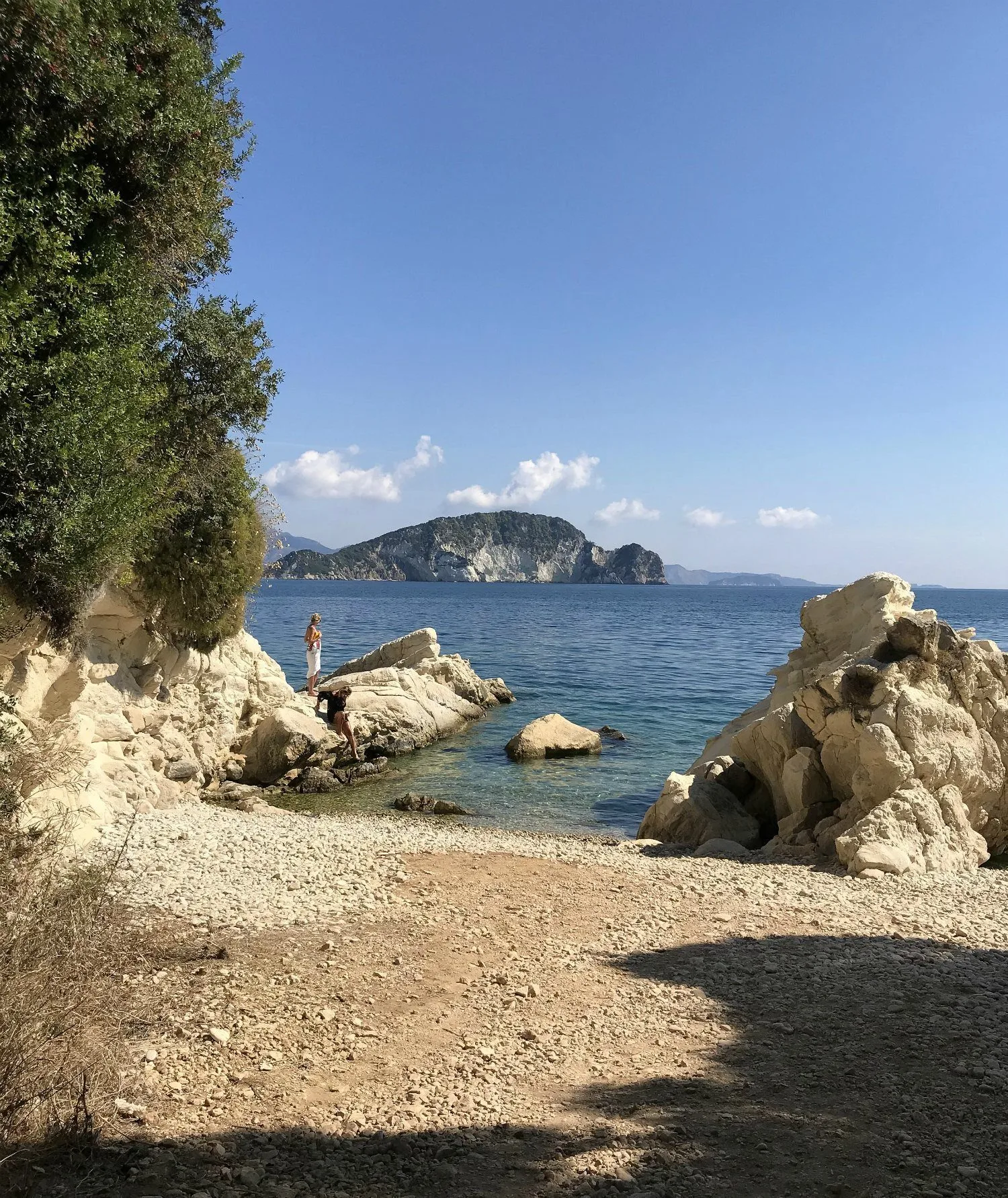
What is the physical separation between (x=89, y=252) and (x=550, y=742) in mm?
17872

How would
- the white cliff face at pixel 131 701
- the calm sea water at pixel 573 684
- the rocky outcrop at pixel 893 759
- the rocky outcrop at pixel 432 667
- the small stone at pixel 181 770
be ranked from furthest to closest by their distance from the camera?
1. the rocky outcrop at pixel 432 667
2. the calm sea water at pixel 573 684
3. the small stone at pixel 181 770
4. the white cliff face at pixel 131 701
5. the rocky outcrop at pixel 893 759

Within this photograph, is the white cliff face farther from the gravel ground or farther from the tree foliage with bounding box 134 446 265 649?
the gravel ground

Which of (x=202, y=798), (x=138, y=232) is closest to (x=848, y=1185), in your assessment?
(x=138, y=232)

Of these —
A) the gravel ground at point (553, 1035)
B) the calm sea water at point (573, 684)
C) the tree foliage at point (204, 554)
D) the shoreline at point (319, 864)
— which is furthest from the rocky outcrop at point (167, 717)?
the gravel ground at point (553, 1035)

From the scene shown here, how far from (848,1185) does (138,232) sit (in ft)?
44.1

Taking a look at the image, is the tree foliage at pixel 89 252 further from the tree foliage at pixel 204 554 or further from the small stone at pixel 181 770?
the small stone at pixel 181 770

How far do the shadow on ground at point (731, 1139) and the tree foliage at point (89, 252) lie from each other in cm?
776

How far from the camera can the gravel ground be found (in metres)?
4.79

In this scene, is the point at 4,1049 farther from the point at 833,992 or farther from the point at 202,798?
the point at 202,798

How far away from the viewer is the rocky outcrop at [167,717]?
1255 centimetres

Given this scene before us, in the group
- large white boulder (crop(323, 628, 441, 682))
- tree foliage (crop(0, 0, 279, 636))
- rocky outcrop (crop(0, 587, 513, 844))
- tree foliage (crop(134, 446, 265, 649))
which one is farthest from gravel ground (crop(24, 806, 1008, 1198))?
large white boulder (crop(323, 628, 441, 682))

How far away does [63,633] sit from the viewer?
12.3m

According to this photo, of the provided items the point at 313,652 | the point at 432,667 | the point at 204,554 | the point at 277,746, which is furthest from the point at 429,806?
the point at 432,667

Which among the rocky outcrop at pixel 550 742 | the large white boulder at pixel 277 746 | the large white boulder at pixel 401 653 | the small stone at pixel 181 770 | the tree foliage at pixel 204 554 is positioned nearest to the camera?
the tree foliage at pixel 204 554
